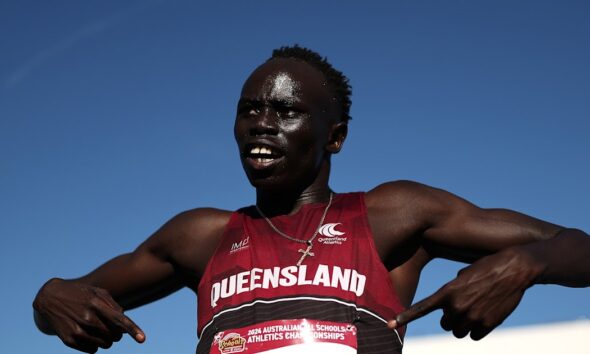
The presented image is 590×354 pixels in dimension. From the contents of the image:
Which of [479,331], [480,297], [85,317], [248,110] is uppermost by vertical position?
[248,110]

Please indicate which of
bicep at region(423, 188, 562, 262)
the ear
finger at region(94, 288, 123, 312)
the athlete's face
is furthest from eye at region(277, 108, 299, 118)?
finger at region(94, 288, 123, 312)

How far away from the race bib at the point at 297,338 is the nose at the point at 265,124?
1.07 m

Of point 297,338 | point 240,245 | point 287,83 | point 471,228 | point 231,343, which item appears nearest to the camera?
point 297,338

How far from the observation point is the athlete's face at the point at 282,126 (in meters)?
4.33

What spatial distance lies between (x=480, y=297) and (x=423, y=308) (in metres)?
0.24

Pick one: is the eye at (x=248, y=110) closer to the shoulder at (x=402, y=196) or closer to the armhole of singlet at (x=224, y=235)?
the armhole of singlet at (x=224, y=235)

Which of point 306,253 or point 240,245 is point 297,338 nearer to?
point 306,253

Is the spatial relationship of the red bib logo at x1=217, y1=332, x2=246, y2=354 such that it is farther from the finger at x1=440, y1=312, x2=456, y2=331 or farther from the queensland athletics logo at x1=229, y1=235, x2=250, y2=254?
the finger at x1=440, y1=312, x2=456, y2=331

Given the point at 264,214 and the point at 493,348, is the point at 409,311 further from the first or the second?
the point at 493,348

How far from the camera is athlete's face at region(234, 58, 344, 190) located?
14.2 ft

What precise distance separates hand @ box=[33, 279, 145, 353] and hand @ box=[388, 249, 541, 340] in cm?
147

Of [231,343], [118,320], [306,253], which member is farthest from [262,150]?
[118,320]

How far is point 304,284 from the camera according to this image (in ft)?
12.8

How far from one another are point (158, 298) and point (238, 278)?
95 centimetres
